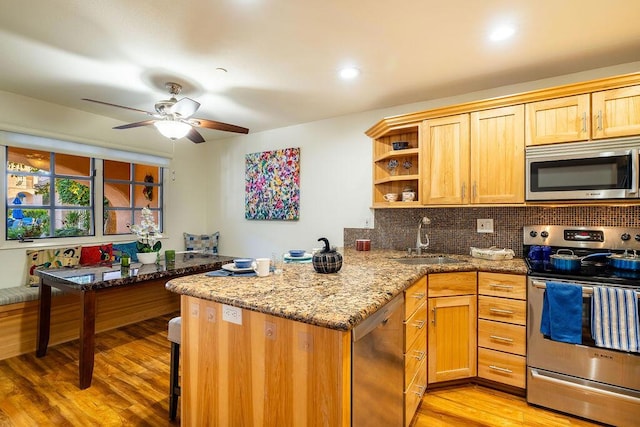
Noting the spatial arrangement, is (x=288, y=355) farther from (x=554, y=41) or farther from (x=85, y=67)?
(x=85, y=67)

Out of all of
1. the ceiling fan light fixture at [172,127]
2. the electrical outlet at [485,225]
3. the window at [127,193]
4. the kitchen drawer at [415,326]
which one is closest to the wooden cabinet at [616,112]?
the electrical outlet at [485,225]

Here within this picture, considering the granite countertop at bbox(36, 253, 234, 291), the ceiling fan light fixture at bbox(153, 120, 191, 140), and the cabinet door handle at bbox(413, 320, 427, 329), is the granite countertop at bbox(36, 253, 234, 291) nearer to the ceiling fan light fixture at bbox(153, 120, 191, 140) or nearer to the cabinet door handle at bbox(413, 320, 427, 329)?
the ceiling fan light fixture at bbox(153, 120, 191, 140)

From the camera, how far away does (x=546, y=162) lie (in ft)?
7.43

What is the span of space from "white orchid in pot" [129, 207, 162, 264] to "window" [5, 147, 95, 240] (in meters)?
1.13

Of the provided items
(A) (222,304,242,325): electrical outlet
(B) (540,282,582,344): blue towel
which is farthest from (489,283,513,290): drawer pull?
(A) (222,304,242,325): electrical outlet

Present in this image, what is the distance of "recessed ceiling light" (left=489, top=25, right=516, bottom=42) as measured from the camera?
186 cm

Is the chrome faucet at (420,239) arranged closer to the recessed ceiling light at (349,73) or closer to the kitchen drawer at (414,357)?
the kitchen drawer at (414,357)

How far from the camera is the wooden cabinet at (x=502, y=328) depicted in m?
2.12

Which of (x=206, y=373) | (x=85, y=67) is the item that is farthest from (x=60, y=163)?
(x=206, y=373)

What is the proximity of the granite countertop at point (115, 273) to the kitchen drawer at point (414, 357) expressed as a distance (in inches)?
78.8

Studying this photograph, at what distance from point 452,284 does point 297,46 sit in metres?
1.98

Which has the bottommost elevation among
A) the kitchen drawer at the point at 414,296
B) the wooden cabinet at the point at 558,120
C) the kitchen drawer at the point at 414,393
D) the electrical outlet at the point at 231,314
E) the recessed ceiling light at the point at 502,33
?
the kitchen drawer at the point at 414,393

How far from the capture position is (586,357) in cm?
190

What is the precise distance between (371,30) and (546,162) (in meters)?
1.58
